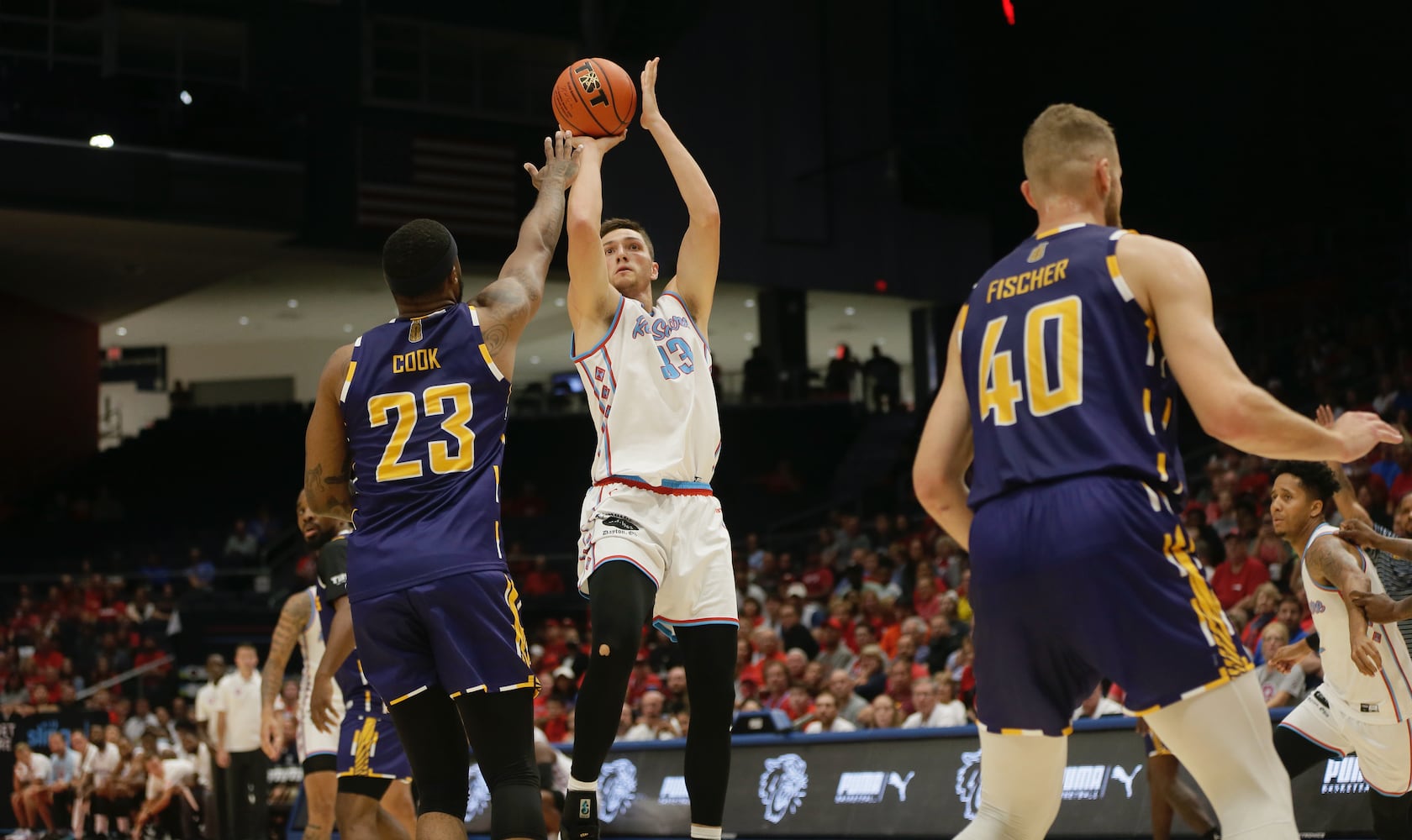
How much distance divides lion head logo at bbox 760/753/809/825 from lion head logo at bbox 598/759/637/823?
1.49 m

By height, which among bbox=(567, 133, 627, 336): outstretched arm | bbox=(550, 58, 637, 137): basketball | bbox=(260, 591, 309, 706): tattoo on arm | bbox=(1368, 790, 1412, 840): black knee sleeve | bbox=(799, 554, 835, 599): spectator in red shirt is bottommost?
bbox=(1368, 790, 1412, 840): black knee sleeve

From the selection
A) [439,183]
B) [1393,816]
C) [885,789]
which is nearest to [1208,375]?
[1393,816]

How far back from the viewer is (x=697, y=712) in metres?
5.13

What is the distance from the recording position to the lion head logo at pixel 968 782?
9977 millimetres

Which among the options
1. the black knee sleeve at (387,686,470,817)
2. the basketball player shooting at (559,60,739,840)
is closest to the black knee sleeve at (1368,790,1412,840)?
the basketball player shooting at (559,60,739,840)

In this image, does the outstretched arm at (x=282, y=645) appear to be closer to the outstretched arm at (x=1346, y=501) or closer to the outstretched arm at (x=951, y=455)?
the outstretched arm at (x=1346, y=501)

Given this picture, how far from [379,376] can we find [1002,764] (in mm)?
2335

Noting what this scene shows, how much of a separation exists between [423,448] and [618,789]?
8.55 meters

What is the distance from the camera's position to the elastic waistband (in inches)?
206

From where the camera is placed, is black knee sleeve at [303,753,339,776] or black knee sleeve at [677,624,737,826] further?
black knee sleeve at [303,753,339,776]

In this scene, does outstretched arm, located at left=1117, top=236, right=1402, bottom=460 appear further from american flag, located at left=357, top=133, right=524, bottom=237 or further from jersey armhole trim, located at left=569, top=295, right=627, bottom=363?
american flag, located at left=357, top=133, right=524, bottom=237

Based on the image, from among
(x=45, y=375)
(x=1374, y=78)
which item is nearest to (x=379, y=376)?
(x=1374, y=78)

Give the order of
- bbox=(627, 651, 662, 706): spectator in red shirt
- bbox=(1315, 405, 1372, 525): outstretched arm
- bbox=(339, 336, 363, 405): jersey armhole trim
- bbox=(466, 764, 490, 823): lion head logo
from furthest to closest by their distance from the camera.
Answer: bbox=(627, 651, 662, 706): spectator in red shirt, bbox=(466, 764, 490, 823): lion head logo, bbox=(1315, 405, 1372, 525): outstretched arm, bbox=(339, 336, 363, 405): jersey armhole trim

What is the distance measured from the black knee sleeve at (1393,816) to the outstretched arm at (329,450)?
482cm
